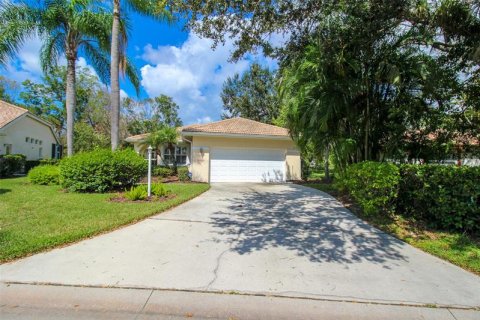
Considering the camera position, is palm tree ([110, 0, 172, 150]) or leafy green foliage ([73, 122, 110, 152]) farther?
leafy green foliage ([73, 122, 110, 152])

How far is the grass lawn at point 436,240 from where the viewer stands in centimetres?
479

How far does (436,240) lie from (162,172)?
13532 mm

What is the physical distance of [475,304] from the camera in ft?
11.2

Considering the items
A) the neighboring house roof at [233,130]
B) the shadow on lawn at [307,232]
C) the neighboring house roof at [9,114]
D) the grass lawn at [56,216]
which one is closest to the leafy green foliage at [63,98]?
the neighboring house roof at [9,114]

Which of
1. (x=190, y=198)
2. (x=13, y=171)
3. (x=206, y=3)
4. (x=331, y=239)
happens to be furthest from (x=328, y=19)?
(x=13, y=171)

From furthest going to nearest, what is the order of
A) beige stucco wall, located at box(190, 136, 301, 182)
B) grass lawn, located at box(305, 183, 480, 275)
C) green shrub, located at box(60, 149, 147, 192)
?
beige stucco wall, located at box(190, 136, 301, 182) → green shrub, located at box(60, 149, 147, 192) → grass lawn, located at box(305, 183, 480, 275)

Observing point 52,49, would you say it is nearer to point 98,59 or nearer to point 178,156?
point 98,59

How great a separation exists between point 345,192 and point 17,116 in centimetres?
2033

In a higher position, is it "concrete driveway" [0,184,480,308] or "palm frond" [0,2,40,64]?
"palm frond" [0,2,40,64]

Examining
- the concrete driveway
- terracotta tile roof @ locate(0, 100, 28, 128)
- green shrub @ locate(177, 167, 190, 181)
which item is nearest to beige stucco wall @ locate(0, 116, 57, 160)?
terracotta tile roof @ locate(0, 100, 28, 128)

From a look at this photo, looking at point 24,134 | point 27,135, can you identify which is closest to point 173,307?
point 24,134

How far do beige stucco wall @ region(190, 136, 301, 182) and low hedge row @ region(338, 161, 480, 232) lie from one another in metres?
9.01

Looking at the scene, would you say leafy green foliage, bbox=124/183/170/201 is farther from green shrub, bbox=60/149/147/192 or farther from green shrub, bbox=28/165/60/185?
green shrub, bbox=28/165/60/185

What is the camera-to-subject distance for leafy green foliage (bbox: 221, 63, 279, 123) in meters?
31.1
